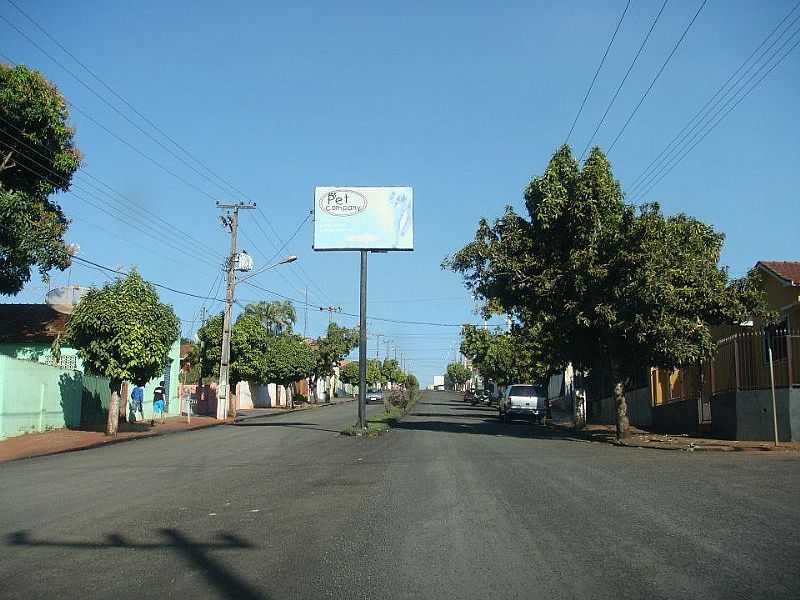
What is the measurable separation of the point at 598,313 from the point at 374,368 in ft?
338

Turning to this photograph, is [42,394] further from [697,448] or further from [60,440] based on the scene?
[697,448]

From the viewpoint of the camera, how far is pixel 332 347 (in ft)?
263

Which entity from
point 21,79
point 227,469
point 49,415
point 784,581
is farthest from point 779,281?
point 21,79

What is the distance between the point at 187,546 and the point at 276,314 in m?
64.3

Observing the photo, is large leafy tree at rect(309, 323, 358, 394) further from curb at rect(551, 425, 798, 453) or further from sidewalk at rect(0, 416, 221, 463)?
curb at rect(551, 425, 798, 453)

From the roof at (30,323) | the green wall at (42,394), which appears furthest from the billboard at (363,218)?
the roof at (30,323)

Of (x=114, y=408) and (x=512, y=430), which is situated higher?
(x=114, y=408)

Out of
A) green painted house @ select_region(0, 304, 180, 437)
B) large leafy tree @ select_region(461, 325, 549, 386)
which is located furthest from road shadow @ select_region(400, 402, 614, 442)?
green painted house @ select_region(0, 304, 180, 437)

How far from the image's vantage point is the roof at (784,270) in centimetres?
2414

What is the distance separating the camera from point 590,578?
6.70 meters

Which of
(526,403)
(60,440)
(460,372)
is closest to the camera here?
(60,440)

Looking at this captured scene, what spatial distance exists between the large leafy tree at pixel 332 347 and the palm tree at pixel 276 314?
5845 millimetres

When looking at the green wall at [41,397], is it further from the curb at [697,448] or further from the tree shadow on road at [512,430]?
the curb at [697,448]

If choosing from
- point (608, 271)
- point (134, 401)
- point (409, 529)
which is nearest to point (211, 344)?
point (134, 401)
